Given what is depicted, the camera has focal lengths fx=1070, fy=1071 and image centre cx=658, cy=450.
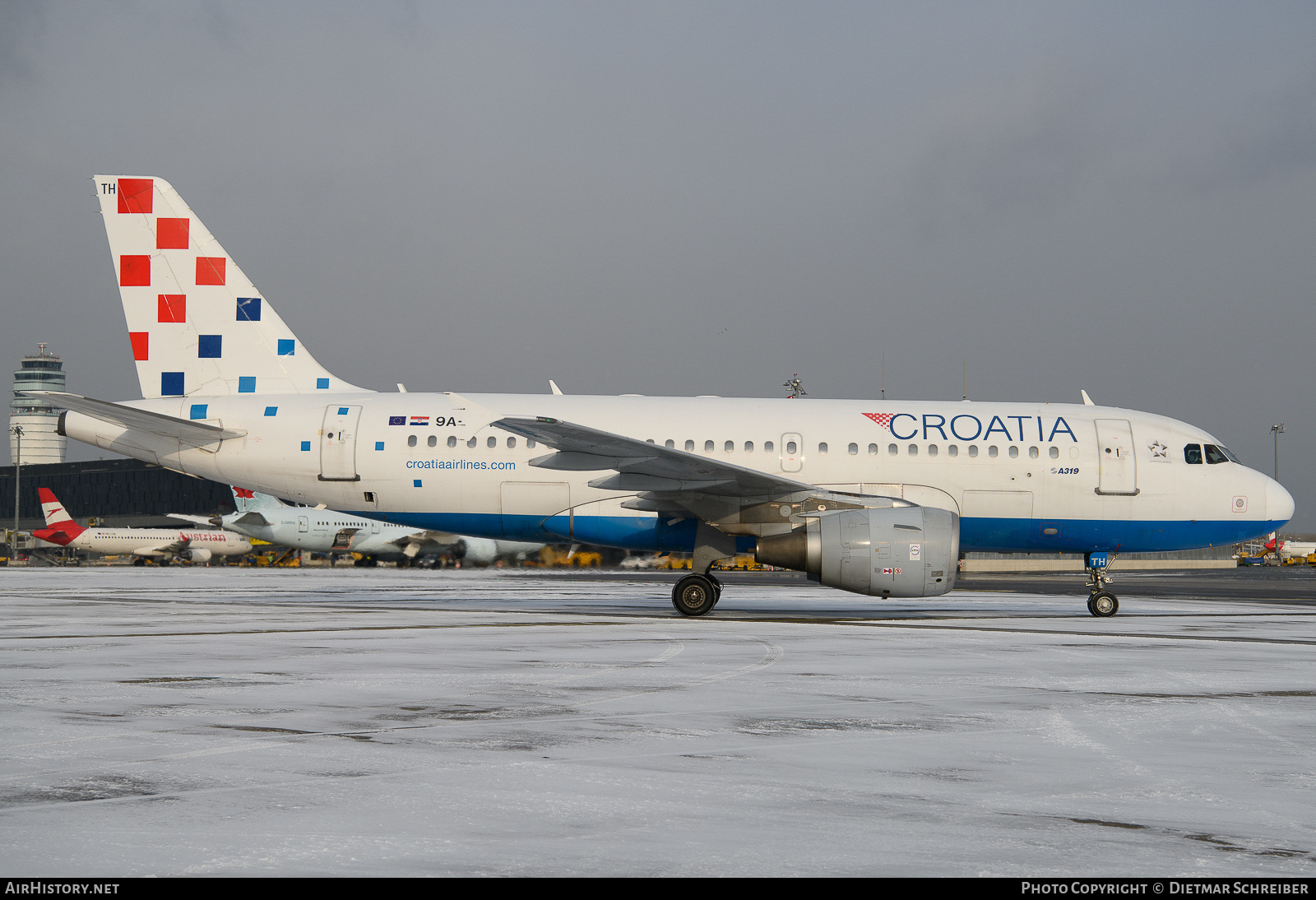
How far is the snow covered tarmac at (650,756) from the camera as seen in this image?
13.5 feet

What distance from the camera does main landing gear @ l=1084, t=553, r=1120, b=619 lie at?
63.5ft

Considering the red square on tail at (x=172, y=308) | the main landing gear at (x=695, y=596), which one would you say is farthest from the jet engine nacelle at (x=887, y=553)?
the red square on tail at (x=172, y=308)

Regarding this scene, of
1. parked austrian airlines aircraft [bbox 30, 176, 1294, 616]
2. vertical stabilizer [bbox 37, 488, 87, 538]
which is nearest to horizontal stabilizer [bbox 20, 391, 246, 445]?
parked austrian airlines aircraft [bbox 30, 176, 1294, 616]

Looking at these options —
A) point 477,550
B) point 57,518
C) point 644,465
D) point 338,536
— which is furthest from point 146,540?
point 644,465

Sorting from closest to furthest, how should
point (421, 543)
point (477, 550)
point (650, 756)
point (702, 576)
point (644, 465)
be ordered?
point (650, 756) → point (644, 465) → point (702, 576) → point (477, 550) → point (421, 543)

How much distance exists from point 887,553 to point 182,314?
13968 millimetres

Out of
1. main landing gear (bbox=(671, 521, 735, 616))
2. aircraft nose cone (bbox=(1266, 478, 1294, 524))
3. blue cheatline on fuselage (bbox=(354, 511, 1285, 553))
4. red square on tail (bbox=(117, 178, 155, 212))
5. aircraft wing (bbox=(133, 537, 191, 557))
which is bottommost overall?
aircraft wing (bbox=(133, 537, 191, 557))

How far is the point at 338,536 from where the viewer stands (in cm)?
5788

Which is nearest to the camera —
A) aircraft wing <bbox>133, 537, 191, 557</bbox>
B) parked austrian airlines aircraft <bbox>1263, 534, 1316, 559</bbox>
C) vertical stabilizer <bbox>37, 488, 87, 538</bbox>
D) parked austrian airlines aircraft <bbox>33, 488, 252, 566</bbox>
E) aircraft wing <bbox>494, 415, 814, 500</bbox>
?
aircraft wing <bbox>494, 415, 814, 500</bbox>

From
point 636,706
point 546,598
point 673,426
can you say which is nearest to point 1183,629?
point 673,426

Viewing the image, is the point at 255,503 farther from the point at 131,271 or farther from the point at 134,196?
the point at 134,196

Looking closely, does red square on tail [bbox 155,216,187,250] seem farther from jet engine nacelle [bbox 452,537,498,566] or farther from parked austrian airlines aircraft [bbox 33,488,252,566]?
parked austrian airlines aircraft [bbox 33,488,252,566]

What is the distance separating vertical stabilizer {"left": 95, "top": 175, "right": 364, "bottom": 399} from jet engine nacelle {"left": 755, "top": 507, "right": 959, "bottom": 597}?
982 centimetres

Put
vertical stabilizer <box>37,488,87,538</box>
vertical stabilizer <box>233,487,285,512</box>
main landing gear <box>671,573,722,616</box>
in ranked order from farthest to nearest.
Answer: vertical stabilizer <box>37,488,87,538</box>
vertical stabilizer <box>233,487,285,512</box>
main landing gear <box>671,573,722,616</box>
